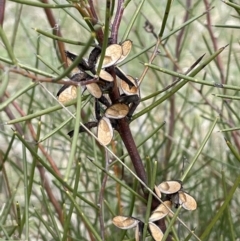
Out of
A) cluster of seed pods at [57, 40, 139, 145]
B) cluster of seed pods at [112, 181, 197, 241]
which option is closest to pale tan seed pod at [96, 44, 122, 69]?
cluster of seed pods at [57, 40, 139, 145]

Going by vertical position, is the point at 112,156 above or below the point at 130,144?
below

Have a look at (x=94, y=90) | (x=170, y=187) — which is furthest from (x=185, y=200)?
(x=94, y=90)

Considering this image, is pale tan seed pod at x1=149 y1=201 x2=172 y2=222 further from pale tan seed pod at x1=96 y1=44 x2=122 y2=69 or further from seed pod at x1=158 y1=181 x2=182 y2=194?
pale tan seed pod at x1=96 y1=44 x2=122 y2=69

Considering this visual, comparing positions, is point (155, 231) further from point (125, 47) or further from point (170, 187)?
point (125, 47)

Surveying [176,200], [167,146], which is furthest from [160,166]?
[176,200]

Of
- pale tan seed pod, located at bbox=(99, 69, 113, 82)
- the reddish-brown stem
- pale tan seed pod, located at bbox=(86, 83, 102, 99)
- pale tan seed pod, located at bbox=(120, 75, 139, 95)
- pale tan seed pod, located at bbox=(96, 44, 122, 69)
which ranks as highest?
pale tan seed pod, located at bbox=(96, 44, 122, 69)

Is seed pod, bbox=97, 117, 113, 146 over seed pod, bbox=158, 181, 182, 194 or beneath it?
over

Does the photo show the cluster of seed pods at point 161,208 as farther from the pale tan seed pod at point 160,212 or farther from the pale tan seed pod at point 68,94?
the pale tan seed pod at point 68,94
